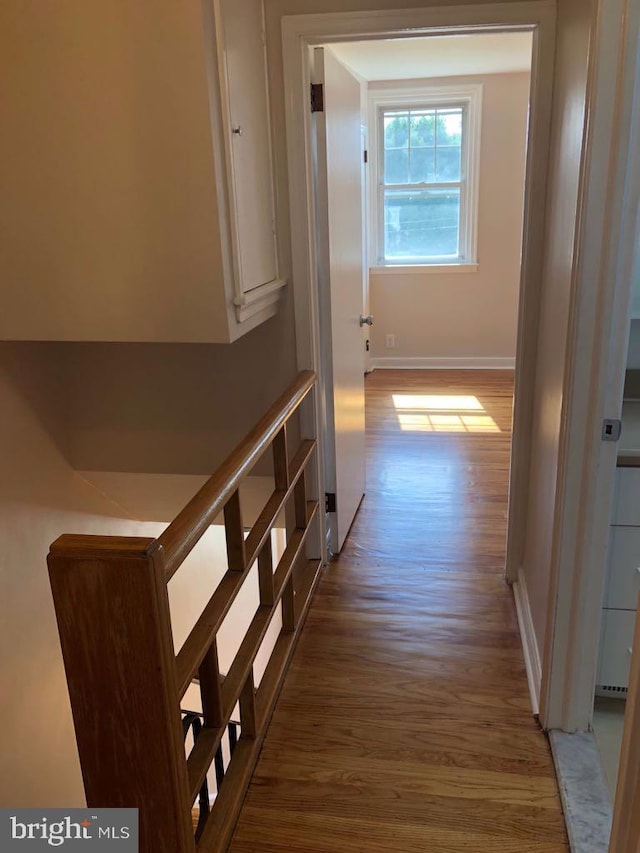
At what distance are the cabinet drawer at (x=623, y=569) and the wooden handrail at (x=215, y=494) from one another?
98 cm

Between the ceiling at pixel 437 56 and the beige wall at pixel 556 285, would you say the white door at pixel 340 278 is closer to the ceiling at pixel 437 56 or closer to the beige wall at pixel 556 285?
the beige wall at pixel 556 285

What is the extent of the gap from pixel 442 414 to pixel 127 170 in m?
3.24

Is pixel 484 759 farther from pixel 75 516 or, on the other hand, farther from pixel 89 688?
pixel 75 516

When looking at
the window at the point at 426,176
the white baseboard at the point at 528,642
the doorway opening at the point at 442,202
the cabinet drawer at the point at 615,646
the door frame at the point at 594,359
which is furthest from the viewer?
the window at the point at 426,176

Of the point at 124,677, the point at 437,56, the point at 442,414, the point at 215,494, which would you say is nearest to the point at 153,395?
the point at 215,494

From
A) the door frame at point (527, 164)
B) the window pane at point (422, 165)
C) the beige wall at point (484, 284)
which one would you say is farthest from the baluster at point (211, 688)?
the window pane at point (422, 165)

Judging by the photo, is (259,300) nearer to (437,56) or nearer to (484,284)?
(437,56)

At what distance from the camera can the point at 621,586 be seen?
187 cm

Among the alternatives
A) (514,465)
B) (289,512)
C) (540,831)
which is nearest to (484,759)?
(540,831)

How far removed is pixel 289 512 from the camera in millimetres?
2803

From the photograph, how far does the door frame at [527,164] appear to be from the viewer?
2111mm

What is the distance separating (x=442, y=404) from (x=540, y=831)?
3.53m

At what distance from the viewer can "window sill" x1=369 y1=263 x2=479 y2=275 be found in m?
5.61

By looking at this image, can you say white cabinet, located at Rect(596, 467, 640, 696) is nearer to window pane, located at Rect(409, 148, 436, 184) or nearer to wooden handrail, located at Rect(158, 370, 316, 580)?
wooden handrail, located at Rect(158, 370, 316, 580)
